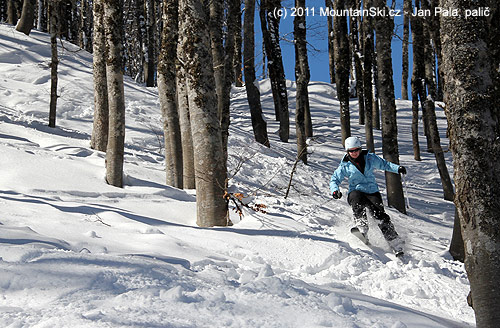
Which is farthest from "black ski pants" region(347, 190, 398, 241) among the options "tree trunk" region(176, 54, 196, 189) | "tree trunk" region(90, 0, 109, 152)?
"tree trunk" region(90, 0, 109, 152)

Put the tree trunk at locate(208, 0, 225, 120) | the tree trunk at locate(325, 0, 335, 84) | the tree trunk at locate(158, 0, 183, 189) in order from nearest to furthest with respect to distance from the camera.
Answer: the tree trunk at locate(158, 0, 183, 189) → the tree trunk at locate(208, 0, 225, 120) → the tree trunk at locate(325, 0, 335, 84)

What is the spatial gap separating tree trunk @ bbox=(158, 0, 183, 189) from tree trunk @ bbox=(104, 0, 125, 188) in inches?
34.9

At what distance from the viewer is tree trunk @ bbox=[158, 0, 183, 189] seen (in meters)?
8.31

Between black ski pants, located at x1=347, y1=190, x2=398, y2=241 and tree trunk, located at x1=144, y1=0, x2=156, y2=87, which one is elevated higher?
tree trunk, located at x1=144, y1=0, x2=156, y2=87

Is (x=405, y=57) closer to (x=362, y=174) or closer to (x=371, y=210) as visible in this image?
(x=362, y=174)

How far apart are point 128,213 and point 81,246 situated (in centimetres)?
215

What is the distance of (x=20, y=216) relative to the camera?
5184 millimetres

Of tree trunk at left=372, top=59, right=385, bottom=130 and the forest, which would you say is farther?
tree trunk at left=372, top=59, right=385, bottom=130

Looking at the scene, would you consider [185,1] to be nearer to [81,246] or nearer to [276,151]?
[81,246]

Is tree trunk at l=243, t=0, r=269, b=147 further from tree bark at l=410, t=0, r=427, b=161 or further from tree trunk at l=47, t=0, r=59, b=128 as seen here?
tree trunk at l=47, t=0, r=59, b=128

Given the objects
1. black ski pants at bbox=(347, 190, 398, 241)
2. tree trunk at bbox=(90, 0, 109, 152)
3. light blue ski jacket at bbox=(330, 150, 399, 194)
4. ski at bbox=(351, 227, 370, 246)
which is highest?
tree trunk at bbox=(90, 0, 109, 152)

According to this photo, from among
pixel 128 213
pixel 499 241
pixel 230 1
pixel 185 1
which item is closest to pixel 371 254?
pixel 499 241

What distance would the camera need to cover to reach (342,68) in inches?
693

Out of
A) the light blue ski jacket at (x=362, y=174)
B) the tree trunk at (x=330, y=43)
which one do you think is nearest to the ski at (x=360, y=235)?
Answer: the light blue ski jacket at (x=362, y=174)
